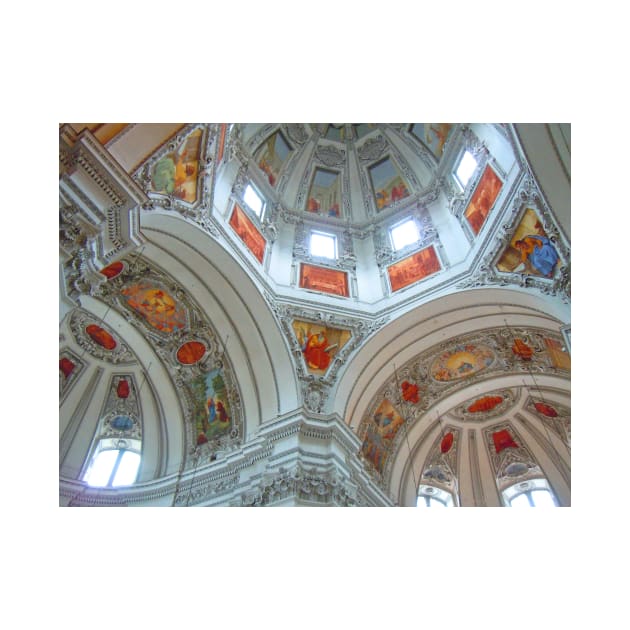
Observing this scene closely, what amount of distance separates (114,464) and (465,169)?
471 inches

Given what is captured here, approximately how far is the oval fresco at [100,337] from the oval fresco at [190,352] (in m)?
1.83

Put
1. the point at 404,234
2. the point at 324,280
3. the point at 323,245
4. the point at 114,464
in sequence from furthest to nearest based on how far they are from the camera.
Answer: the point at 323,245 < the point at 404,234 < the point at 324,280 < the point at 114,464

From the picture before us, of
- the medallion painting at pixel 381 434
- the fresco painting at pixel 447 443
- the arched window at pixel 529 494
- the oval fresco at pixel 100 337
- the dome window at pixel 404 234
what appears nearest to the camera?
the oval fresco at pixel 100 337

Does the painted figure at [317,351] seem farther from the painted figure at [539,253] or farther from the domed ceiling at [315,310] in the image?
the painted figure at [539,253]

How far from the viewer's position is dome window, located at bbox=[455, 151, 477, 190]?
1328 cm

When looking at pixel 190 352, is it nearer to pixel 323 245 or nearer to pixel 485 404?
pixel 323 245

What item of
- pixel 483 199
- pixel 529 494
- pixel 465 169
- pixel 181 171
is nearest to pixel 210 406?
pixel 181 171

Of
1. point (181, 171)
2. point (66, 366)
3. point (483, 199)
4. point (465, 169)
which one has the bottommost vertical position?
point (66, 366)

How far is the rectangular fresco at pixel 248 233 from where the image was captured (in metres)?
12.5

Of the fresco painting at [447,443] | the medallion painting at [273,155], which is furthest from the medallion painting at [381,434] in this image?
the medallion painting at [273,155]

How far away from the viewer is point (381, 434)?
44.7ft

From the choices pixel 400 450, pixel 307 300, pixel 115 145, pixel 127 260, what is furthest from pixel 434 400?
pixel 115 145

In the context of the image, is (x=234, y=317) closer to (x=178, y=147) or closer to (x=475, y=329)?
(x=178, y=147)

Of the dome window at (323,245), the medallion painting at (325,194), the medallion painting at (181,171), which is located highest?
the medallion painting at (325,194)
